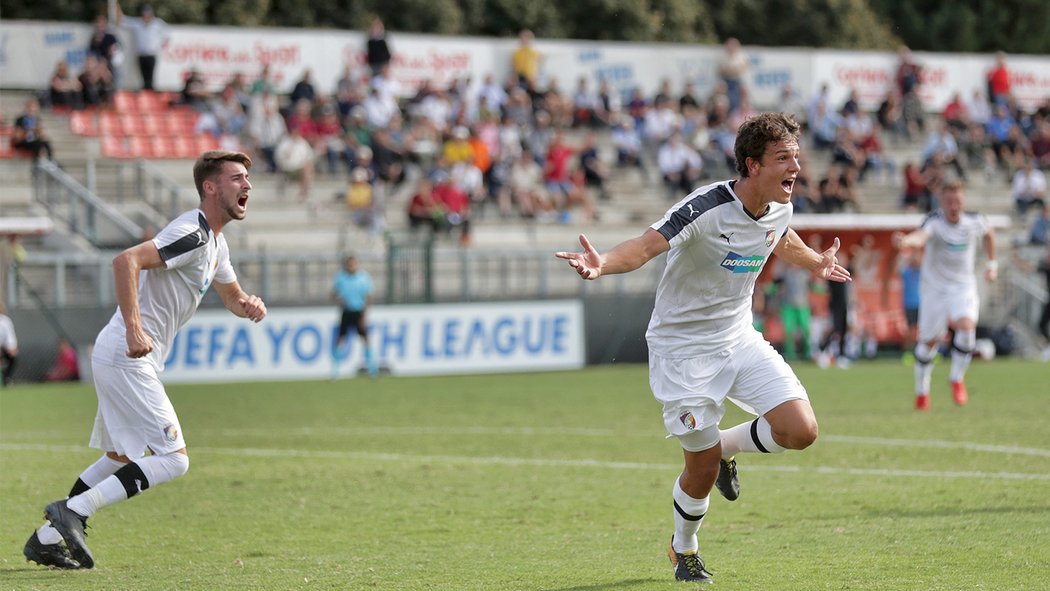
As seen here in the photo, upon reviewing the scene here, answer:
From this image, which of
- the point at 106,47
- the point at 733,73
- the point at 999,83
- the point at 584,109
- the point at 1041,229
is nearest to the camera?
the point at 106,47

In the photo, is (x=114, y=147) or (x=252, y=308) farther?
(x=114, y=147)

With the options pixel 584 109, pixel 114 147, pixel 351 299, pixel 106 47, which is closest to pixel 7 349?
pixel 351 299

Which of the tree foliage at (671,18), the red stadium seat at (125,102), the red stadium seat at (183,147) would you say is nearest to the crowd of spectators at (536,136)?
the red stadium seat at (125,102)

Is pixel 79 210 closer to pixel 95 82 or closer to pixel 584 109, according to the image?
pixel 95 82

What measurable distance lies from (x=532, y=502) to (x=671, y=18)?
42592 mm

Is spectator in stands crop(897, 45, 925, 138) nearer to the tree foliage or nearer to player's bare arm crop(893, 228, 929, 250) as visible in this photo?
the tree foliage

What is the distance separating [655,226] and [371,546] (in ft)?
9.77

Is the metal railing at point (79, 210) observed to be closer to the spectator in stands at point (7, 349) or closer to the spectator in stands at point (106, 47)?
the spectator in stands at point (7, 349)

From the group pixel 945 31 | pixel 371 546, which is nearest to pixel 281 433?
pixel 371 546

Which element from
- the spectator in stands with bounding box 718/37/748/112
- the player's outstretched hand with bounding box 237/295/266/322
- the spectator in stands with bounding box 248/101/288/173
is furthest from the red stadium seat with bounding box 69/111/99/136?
the player's outstretched hand with bounding box 237/295/266/322

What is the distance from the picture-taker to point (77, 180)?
27.1m

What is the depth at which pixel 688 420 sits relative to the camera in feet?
24.0

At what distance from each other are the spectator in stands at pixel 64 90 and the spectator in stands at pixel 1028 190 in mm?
21308

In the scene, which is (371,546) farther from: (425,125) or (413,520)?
(425,125)
